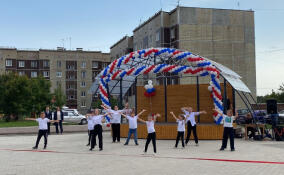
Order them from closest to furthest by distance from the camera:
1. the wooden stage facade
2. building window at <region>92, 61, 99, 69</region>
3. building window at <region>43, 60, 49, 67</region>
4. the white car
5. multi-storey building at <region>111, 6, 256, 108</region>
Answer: the wooden stage facade, the white car, multi-storey building at <region>111, 6, 256, 108</region>, building window at <region>43, 60, 49, 67</region>, building window at <region>92, 61, 99, 69</region>

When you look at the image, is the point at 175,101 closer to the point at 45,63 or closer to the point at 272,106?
the point at 272,106

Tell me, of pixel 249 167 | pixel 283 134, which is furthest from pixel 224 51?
pixel 249 167

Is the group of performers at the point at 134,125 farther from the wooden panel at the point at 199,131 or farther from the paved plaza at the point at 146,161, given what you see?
the wooden panel at the point at 199,131

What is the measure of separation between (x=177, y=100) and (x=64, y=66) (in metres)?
59.8

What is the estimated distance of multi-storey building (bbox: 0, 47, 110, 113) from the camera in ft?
255

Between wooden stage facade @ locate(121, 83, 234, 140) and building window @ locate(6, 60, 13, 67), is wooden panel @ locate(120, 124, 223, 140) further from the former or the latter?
building window @ locate(6, 60, 13, 67)

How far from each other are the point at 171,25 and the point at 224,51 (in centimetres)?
864

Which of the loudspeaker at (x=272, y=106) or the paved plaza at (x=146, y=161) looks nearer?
the paved plaza at (x=146, y=161)

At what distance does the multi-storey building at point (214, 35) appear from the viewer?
49750 mm

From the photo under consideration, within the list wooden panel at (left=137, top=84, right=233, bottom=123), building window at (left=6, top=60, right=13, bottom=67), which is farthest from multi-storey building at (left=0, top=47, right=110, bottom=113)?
wooden panel at (left=137, top=84, right=233, bottom=123)

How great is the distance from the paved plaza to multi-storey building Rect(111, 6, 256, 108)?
1412 inches

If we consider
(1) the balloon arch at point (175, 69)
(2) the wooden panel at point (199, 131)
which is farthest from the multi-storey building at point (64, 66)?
(2) the wooden panel at point (199, 131)

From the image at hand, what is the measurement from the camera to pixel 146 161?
11.4 meters

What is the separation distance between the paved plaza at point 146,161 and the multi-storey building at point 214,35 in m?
35.9
